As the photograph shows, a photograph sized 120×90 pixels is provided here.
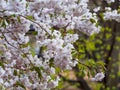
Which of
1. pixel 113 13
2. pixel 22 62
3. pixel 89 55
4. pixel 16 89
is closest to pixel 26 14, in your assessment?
pixel 22 62

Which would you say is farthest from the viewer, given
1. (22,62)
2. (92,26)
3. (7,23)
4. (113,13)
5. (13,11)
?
(113,13)

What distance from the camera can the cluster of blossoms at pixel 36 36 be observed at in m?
2.63

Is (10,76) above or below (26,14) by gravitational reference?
below

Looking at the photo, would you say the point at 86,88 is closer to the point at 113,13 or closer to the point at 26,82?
the point at 113,13

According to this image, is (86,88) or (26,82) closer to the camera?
(26,82)

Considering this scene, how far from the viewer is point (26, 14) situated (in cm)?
288

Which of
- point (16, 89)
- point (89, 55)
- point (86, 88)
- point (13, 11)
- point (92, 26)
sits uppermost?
point (13, 11)

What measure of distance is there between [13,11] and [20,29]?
232mm

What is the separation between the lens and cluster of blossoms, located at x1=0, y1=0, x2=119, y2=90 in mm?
2627

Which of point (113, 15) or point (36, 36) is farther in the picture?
point (113, 15)

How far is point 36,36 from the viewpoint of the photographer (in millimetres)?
2986

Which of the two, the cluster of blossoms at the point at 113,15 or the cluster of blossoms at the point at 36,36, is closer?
the cluster of blossoms at the point at 36,36

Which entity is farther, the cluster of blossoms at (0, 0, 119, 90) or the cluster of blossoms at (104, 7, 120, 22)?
the cluster of blossoms at (104, 7, 120, 22)

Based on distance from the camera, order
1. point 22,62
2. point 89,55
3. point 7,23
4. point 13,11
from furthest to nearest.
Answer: point 89,55 → point 22,62 → point 7,23 → point 13,11
